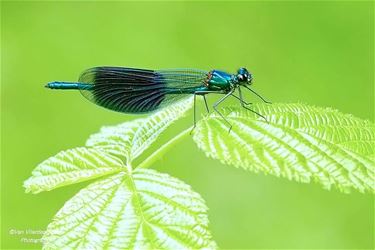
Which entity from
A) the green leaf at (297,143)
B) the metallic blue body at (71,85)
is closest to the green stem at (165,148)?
the green leaf at (297,143)

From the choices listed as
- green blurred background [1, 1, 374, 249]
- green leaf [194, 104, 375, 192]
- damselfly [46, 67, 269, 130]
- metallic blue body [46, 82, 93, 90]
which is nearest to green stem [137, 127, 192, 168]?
green leaf [194, 104, 375, 192]

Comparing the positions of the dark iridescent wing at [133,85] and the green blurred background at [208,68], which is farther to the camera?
the green blurred background at [208,68]

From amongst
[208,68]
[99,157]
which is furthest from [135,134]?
[208,68]

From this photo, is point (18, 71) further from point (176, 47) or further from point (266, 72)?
point (266, 72)

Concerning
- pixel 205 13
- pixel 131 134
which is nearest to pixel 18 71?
pixel 205 13

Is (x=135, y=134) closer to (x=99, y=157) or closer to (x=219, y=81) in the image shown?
(x=99, y=157)

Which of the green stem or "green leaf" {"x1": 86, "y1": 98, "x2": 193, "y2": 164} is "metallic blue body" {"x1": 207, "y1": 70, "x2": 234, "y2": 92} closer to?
"green leaf" {"x1": 86, "y1": 98, "x2": 193, "y2": 164}

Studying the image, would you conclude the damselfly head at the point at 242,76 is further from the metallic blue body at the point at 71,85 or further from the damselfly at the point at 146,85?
the metallic blue body at the point at 71,85
